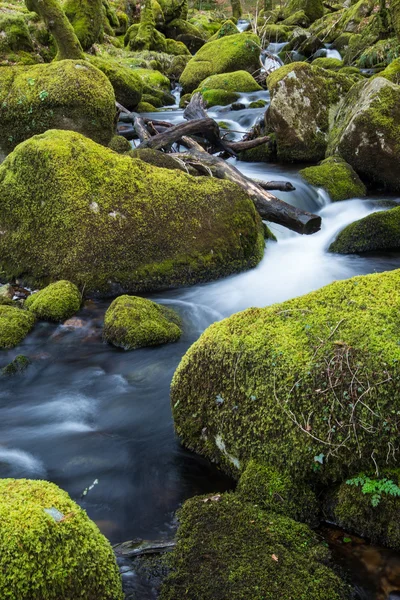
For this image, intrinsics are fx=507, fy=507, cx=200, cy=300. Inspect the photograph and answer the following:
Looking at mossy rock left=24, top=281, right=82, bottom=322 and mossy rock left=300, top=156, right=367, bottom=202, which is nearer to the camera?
mossy rock left=24, top=281, right=82, bottom=322

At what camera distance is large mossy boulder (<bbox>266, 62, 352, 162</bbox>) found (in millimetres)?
11859

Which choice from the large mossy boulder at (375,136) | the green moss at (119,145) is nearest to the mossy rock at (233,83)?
the large mossy boulder at (375,136)

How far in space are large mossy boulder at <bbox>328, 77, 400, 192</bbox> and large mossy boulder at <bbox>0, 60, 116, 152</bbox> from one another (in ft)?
16.6

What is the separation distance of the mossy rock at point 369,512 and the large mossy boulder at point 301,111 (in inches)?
410

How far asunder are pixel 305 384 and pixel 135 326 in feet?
9.44

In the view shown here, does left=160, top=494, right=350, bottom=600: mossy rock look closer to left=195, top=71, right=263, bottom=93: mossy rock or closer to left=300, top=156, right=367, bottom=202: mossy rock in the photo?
left=300, top=156, right=367, bottom=202: mossy rock

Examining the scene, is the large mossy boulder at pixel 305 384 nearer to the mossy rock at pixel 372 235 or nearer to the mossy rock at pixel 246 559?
the mossy rock at pixel 246 559

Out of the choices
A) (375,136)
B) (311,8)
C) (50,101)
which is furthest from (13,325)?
(311,8)

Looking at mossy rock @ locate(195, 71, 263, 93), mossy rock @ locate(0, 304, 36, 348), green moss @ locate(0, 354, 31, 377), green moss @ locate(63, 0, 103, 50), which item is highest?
green moss @ locate(63, 0, 103, 50)

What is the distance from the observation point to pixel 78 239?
667cm

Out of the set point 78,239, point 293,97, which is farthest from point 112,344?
point 293,97

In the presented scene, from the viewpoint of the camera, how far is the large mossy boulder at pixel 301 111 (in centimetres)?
1186

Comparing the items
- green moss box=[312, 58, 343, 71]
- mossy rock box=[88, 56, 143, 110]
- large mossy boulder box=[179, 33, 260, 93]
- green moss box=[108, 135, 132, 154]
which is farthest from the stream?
green moss box=[312, 58, 343, 71]

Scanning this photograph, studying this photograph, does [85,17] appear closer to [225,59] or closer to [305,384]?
[225,59]
